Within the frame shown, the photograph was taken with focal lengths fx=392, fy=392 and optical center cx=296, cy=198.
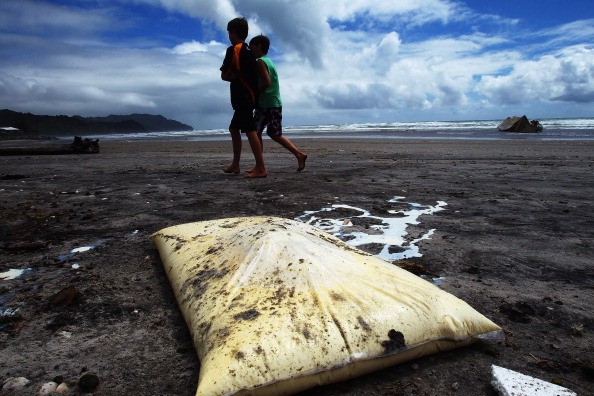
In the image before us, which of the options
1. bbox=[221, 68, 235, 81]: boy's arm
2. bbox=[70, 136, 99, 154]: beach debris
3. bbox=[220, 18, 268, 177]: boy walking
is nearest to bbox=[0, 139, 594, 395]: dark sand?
bbox=[220, 18, 268, 177]: boy walking

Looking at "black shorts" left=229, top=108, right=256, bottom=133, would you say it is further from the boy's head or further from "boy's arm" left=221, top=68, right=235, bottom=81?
the boy's head

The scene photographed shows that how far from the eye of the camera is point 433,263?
1922 millimetres

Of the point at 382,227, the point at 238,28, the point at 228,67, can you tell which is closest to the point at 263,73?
the point at 228,67


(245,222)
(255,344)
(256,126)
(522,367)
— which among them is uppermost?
(256,126)

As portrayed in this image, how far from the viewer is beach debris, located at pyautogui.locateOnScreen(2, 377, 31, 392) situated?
1059mm

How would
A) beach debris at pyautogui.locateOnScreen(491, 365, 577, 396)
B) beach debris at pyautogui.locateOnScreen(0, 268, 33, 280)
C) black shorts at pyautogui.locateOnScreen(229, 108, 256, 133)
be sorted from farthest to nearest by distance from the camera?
1. black shorts at pyautogui.locateOnScreen(229, 108, 256, 133)
2. beach debris at pyautogui.locateOnScreen(0, 268, 33, 280)
3. beach debris at pyautogui.locateOnScreen(491, 365, 577, 396)

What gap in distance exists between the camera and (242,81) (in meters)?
4.34

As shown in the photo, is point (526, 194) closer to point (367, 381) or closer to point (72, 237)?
point (367, 381)

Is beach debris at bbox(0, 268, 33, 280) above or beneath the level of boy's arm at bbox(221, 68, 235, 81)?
beneath

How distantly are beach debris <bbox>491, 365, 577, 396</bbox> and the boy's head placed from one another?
411 centimetres

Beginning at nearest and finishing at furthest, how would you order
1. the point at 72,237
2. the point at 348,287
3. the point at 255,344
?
the point at 255,344 → the point at 348,287 → the point at 72,237

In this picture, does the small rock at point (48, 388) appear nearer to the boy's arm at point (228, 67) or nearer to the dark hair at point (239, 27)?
the boy's arm at point (228, 67)

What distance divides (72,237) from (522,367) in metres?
2.37

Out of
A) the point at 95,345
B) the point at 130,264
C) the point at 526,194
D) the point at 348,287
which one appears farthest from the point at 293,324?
the point at 526,194
